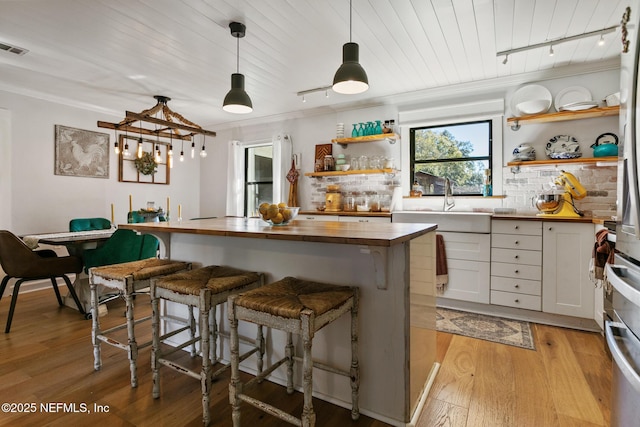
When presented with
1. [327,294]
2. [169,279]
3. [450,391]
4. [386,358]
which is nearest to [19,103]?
[169,279]

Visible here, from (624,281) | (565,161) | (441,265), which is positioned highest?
(565,161)

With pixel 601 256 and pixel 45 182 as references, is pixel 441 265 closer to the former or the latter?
pixel 601 256

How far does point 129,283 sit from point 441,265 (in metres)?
2.73

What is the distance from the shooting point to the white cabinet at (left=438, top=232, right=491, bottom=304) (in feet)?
10.3

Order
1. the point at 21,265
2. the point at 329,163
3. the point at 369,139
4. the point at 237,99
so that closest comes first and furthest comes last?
the point at 237,99 < the point at 21,265 < the point at 369,139 < the point at 329,163

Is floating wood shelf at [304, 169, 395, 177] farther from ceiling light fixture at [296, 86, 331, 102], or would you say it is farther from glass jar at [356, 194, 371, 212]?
ceiling light fixture at [296, 86, 331, 102]

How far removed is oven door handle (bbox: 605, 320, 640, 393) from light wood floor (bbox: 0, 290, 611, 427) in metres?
0.93

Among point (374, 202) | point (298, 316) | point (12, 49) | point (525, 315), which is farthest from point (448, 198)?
point (12, 49)

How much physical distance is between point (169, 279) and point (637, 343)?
191cm

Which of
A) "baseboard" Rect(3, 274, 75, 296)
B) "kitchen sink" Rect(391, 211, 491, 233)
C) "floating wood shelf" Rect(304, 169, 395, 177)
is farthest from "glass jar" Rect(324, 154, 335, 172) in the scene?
"baseboard" Rect(3, 274, 75, 296)

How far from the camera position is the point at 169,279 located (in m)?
1.80

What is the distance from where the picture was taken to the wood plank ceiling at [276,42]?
87.2 inches

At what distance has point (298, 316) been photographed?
129cm

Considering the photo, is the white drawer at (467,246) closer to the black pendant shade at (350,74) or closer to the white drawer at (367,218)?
the white drawer at (367,218)
